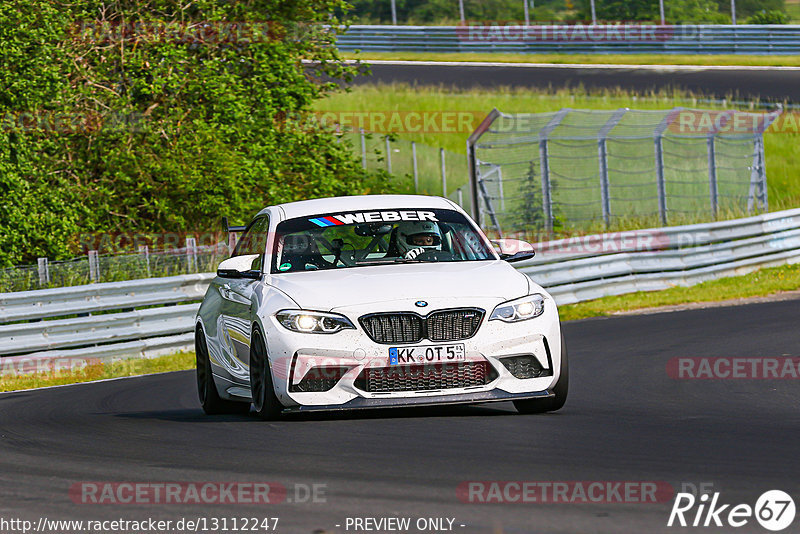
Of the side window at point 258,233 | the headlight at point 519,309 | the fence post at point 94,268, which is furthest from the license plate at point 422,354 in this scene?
the fence post at point 94,268

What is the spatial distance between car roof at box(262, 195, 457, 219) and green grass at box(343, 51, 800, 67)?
37.0 metres

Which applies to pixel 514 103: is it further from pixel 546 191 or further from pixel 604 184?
pixel 546 191

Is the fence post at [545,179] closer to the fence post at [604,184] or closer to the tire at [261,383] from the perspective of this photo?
the fence post at [604,184]

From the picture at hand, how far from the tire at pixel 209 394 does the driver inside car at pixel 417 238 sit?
1742 mm

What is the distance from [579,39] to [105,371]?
119 ft

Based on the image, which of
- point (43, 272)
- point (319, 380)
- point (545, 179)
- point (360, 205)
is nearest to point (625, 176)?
point (545, 179)

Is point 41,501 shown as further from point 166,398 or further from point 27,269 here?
point 27,269

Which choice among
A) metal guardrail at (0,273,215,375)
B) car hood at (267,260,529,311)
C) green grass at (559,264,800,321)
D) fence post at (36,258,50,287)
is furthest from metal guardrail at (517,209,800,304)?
car hood at (267,260,529,311)

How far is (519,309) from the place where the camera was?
8609 millimetres

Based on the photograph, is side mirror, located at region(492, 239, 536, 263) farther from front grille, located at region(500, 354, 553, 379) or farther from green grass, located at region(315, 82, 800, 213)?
green grass, located at region(315, 82, 800, 213)

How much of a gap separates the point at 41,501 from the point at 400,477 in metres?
1.67

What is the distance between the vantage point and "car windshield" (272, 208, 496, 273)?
9.59 meters

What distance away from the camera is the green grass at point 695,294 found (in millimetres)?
20547

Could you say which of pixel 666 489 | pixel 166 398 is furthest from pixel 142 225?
pixel 666 489
